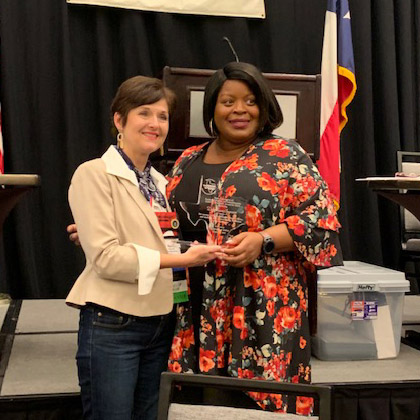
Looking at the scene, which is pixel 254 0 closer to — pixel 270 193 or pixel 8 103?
pixel 8 103

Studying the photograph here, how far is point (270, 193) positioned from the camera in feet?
5.36

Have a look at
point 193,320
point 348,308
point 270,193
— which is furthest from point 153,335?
point 348,308

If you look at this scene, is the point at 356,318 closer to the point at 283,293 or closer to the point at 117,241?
the point at 283,293

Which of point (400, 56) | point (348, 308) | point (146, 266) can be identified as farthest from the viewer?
point (400, 56)

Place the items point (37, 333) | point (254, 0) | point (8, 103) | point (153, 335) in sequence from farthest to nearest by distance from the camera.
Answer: point (254, 0) → point (8, 103) → point (37, 333) → point (153, 335)

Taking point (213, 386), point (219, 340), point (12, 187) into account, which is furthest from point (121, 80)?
point (213, 386)

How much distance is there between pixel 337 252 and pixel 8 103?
2.59 metres

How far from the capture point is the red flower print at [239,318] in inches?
65.1

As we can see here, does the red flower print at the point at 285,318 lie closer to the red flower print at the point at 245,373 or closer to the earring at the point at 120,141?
the red flower print at the point at 245,373

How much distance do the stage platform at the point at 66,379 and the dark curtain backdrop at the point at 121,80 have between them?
999mm

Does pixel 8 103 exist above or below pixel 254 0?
below

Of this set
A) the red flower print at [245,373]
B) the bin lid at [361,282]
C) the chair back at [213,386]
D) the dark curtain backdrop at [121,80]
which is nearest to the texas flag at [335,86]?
the dark curtain backdrop at [121,80]

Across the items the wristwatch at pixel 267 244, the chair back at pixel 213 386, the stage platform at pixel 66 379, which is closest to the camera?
the chair back at pixel 213 386

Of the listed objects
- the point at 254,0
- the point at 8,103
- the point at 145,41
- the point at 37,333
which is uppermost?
the point at 254,0
